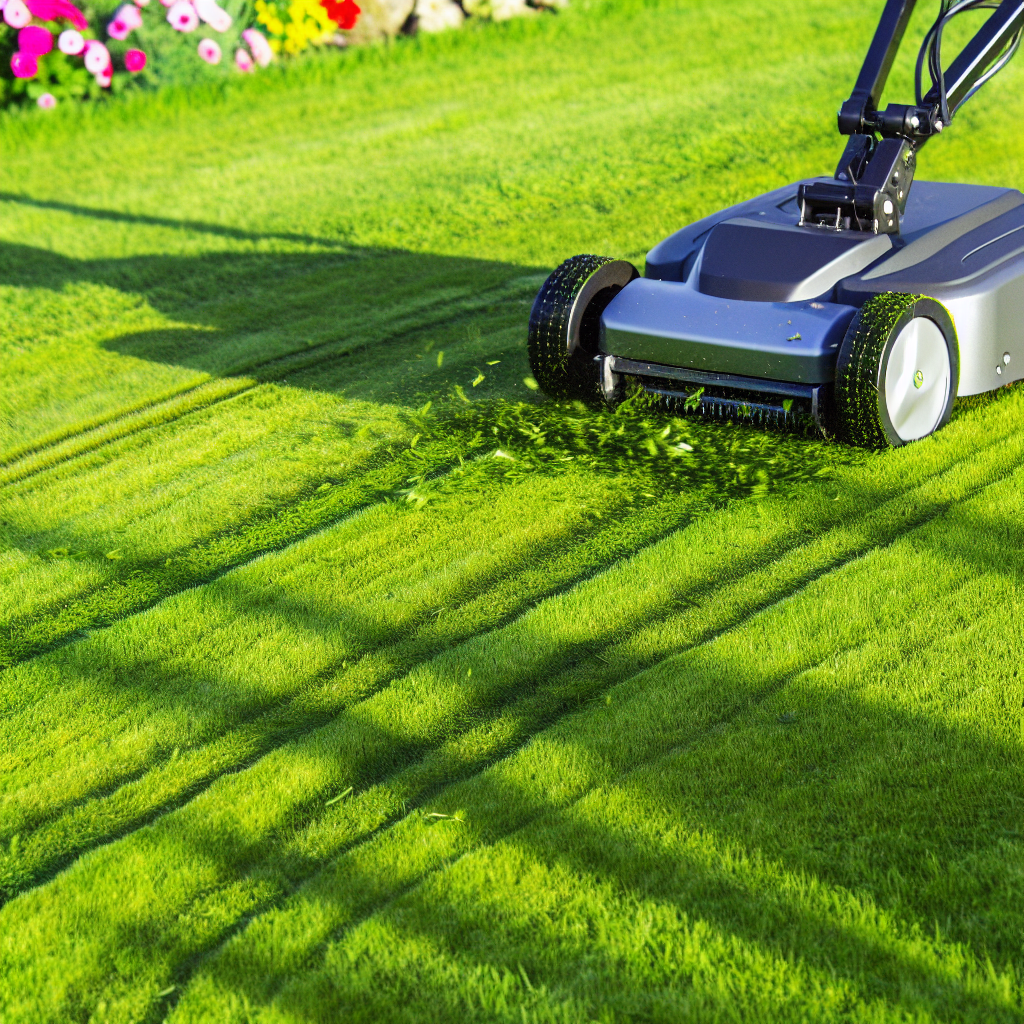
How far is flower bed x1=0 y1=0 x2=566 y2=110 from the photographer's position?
34.3 feet

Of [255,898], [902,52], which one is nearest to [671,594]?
[255,898]

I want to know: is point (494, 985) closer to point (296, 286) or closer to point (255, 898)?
point (255, 898)

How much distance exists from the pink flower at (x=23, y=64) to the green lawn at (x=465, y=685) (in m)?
4.03

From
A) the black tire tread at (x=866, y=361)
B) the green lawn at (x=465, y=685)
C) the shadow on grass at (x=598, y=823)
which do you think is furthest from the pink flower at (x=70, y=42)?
the black tire tread at (x=866, y=361)

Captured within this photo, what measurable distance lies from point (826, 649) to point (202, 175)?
7.18m

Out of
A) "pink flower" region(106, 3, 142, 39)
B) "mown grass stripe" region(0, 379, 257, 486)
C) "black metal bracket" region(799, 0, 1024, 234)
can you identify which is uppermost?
"pink flower" region(106, 3, 142, 39)

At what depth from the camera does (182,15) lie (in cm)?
1089

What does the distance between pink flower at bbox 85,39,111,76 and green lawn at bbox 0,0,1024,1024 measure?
4.15m

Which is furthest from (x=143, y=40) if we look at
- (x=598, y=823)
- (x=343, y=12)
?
(x=598, y=823)

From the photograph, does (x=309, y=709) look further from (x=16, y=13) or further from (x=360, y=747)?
(x=16, y=13)

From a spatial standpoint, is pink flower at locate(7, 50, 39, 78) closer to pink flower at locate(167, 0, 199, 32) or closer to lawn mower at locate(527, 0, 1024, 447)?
pink flower at locate(167, 0, 199, 32)

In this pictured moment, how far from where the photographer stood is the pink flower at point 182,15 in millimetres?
10856

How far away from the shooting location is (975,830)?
2.79m

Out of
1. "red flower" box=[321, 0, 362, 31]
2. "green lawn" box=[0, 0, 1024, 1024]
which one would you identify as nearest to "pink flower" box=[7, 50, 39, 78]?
"red flower" box=[321, 0, 362, 31]
